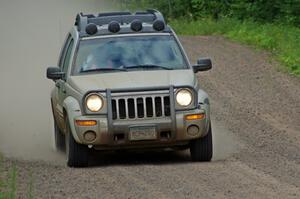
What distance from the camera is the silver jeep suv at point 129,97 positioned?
1163 cm

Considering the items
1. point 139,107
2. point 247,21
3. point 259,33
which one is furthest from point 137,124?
point 247,21

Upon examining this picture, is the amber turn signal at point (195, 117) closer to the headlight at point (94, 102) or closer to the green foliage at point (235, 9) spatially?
the headlight at point (94, 102)

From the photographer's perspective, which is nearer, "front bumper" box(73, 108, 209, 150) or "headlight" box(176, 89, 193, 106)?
"front bumper" box(73, 108, 209, 150)

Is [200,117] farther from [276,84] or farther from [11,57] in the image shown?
[11,57]

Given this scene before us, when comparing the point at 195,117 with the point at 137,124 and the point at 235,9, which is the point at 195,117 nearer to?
the point at 137,124

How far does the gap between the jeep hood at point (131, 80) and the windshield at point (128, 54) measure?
23 centimetres

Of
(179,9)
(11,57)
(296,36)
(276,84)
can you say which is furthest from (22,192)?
(179,9)

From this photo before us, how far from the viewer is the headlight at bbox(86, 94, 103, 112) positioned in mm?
11680

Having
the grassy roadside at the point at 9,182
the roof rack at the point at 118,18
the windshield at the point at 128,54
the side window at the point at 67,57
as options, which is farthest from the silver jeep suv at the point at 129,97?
the grassy roadside at the point at 9,182

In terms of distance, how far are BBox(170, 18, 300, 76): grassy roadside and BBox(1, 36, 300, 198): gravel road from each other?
8.83 feet

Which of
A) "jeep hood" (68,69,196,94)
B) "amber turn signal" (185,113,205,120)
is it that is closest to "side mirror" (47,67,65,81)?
"jeep hood" (68,69,196,94)

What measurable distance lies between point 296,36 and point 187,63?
1392 centimetres

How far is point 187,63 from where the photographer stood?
41.9 feet

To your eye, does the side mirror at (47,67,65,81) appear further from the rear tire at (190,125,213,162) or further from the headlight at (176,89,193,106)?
the rear tire at (190,125,213,162)
